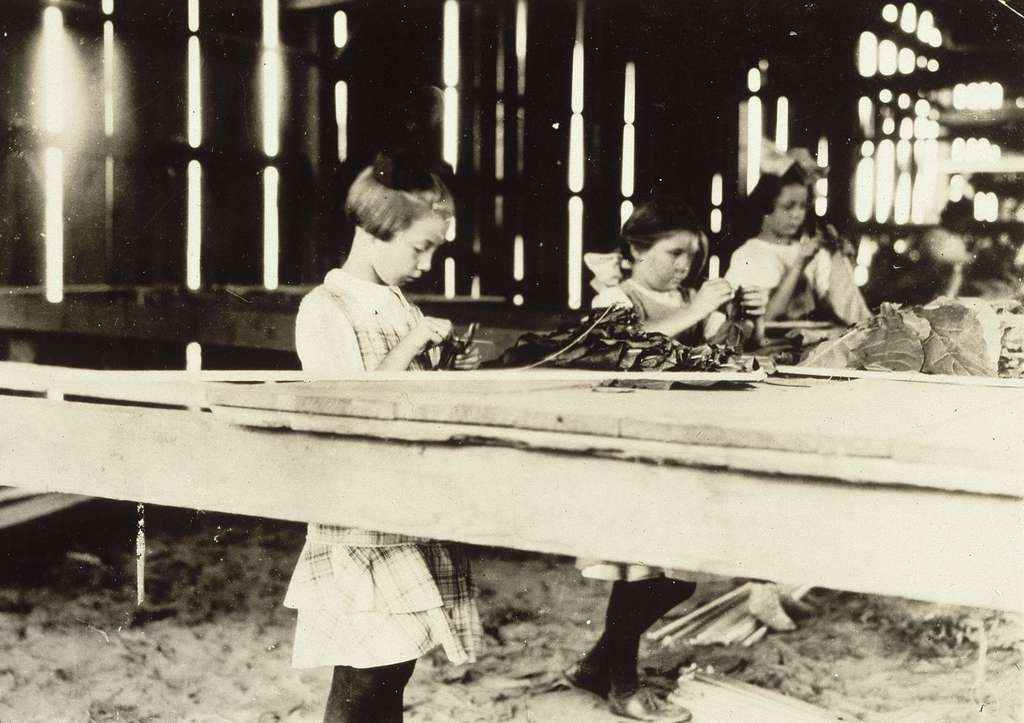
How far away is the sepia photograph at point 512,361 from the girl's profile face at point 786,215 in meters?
0.01

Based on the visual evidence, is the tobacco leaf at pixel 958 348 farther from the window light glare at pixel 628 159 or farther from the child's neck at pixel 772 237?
the window light glare at pixel 628 159

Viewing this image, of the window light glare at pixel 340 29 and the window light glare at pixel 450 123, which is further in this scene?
the window light glare at pixel 450 123

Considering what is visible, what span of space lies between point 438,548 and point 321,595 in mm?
224

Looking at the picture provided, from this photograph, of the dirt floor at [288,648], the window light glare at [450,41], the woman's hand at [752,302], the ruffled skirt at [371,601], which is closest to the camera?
the ruffled skirt at [371,601]

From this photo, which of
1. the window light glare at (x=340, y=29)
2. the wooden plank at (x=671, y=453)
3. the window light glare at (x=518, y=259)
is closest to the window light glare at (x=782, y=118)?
the window light glare at (x=518, y=259)

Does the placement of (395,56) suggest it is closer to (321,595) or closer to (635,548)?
(321,595)

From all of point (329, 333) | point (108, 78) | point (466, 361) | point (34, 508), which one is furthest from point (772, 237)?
point (34, 508)

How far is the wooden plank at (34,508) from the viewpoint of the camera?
326 centimetres

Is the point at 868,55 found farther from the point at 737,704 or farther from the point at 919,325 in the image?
the point at 737,704

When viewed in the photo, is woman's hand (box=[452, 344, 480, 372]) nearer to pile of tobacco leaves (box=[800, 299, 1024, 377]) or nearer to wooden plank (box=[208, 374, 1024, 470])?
wooden plank (box=[208, 374, 1024, 470])

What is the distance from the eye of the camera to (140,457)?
1666mm

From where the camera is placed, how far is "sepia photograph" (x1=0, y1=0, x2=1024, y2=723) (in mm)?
1345

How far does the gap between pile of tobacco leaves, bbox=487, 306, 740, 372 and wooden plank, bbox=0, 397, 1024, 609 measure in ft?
1.83

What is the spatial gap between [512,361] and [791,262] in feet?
5.17
